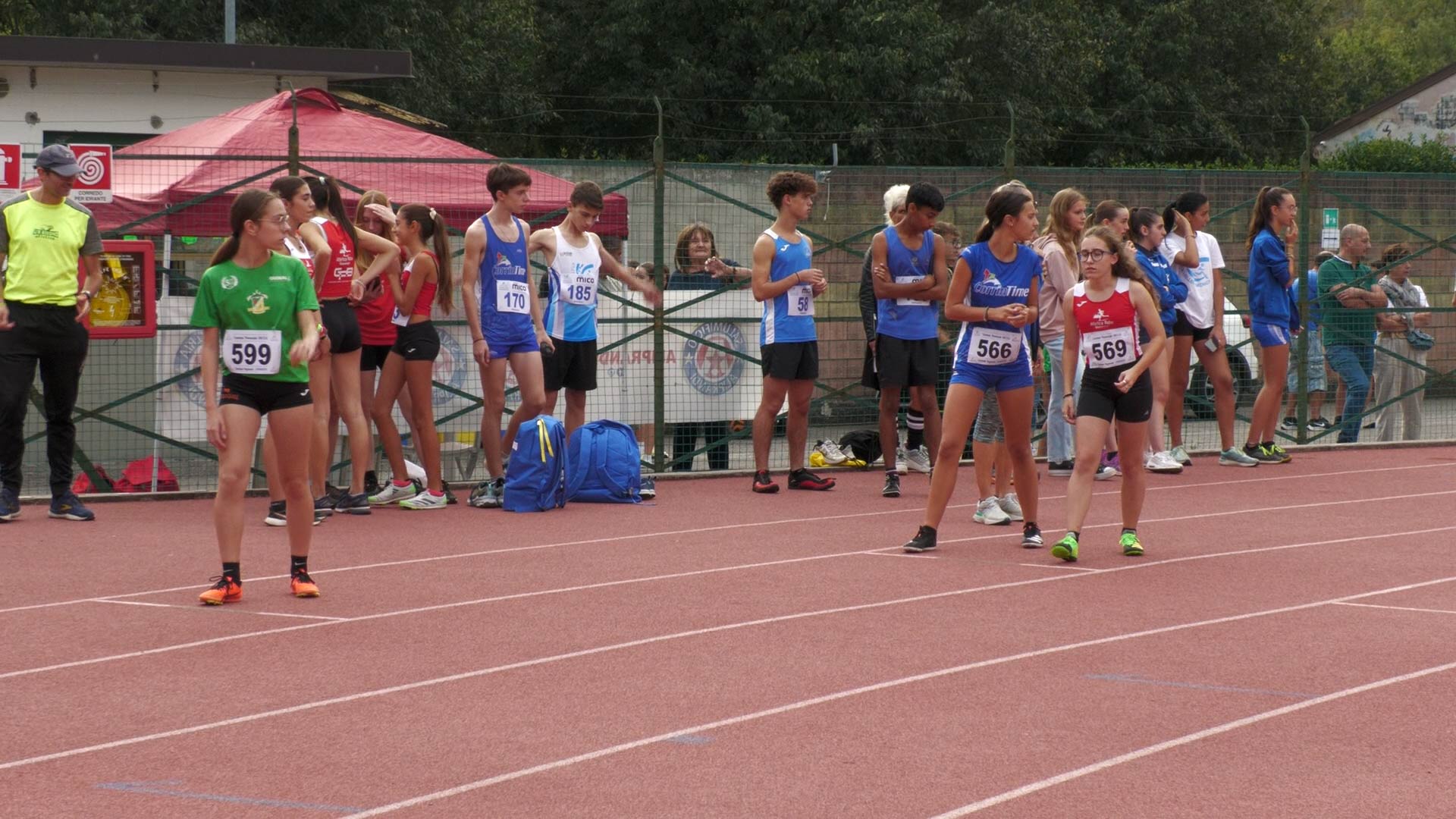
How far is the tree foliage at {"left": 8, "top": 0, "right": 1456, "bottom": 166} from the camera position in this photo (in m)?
37.9

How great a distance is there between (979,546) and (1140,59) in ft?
133

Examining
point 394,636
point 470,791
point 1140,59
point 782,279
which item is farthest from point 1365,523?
point 1140,59

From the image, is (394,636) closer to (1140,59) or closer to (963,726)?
(963,726)

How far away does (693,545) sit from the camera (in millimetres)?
10406

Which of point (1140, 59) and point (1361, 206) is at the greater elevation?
point (1140, 59)

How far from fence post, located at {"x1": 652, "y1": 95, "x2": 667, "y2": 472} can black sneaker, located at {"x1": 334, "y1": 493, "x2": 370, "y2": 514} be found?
320 centimetres

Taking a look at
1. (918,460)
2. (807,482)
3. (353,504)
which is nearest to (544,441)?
(353,504)

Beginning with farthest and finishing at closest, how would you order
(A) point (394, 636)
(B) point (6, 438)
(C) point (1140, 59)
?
1. (C) point (1140, 59)
2. (B) point (6, 438)
3. (A) point (394, 636)

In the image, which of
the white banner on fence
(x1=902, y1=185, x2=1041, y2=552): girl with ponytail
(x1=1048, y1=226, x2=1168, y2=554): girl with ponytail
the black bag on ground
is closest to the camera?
(x1=1048, y1=226, x2=1168, y2=554): girl with ponytail

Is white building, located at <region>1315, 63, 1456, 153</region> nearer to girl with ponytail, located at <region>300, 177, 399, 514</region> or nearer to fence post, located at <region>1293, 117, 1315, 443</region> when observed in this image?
fence post, located at <region>1293, 117, 1315, 443</region>

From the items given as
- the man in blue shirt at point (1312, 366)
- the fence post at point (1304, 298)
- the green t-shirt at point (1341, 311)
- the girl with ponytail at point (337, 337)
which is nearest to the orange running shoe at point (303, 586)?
the girl with ponytail at point (337, 337)

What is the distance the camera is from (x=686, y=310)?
1461cm

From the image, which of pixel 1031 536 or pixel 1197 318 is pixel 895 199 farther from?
pixel 1031 536

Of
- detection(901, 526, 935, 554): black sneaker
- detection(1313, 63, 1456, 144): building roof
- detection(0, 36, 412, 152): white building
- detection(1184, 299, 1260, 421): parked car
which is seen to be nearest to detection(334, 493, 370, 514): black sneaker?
detection(901, 526, 935, 554): black sneaker
